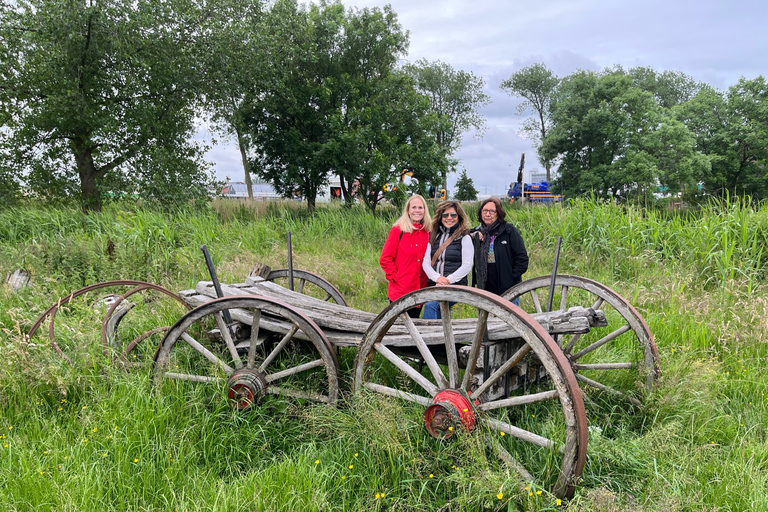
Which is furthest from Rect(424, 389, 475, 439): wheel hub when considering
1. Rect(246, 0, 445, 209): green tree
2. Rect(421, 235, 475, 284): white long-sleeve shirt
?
Rect(246, 0, 445, 209): green tree

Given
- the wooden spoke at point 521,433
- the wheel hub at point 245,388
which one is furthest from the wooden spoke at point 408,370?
the wheel hub at point 245,388

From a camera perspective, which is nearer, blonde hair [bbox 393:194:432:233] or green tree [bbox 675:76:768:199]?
blonde hair [bbox 393:194:432:233]

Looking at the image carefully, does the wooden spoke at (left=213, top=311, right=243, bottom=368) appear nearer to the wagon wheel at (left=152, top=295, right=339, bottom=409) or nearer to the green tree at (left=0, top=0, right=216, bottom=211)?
the wagon wheel at (left=152, top=295, right=339, bottom=409)

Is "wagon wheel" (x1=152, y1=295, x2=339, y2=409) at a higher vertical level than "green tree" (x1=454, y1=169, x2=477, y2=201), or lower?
lower

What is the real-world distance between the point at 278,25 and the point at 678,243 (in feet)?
45.7

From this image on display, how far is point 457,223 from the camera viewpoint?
4387mm

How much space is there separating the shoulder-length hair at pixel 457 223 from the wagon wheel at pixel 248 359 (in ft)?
5.10

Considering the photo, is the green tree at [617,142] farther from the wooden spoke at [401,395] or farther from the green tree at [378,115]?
the wooden spoke at [401,395]

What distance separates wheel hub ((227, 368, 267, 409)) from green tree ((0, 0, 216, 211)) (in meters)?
10.6

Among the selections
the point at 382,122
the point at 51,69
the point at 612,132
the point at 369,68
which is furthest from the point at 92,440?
the point at 612,132

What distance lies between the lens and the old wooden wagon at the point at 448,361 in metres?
2.51

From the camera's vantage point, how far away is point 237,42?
13.7 metres

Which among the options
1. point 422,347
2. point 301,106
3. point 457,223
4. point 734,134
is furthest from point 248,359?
point 734,134

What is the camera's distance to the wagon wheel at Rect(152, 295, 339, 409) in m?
3.17
